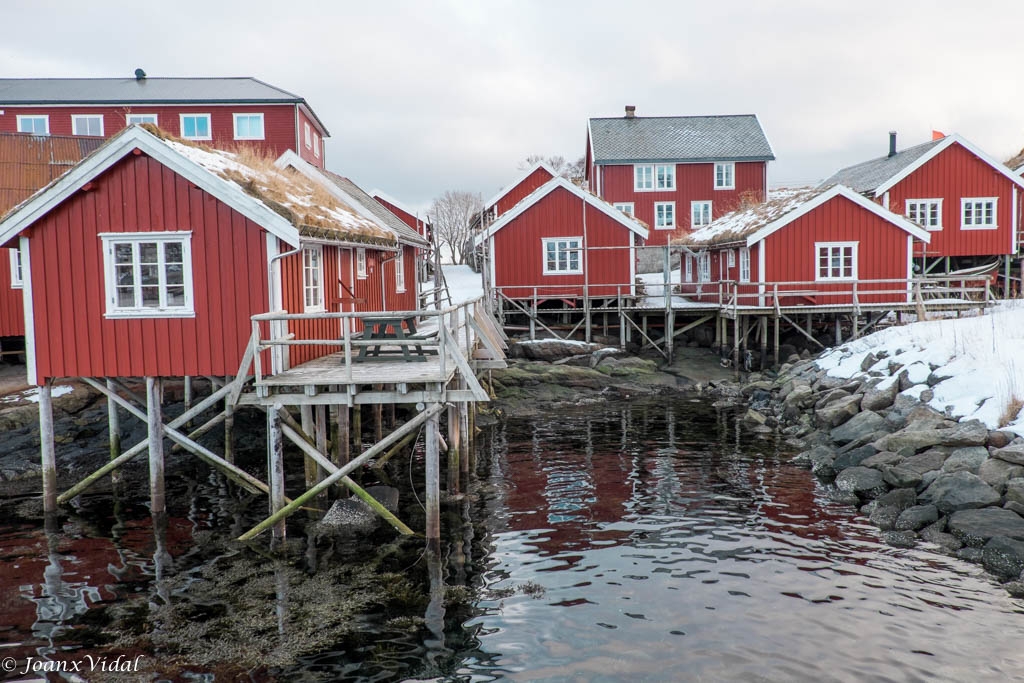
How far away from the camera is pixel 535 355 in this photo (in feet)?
92.9

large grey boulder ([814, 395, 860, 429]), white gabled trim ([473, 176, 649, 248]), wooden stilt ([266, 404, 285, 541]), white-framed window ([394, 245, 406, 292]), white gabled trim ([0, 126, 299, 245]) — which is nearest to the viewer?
wooden stilt ([266, 404, 285, 541])

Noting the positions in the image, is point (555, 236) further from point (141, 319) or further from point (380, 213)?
point (141, 319)

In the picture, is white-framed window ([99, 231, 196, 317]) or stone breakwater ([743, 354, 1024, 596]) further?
white-framed window ([99, 231, 196, 317])

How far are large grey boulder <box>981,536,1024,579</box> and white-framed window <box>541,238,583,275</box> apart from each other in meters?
21.7

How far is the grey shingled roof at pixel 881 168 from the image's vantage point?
35.3 metres

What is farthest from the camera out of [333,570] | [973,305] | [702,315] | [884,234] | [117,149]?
[702,315]

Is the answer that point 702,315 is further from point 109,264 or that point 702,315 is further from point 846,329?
point 109,264

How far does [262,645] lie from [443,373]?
14.3 ft

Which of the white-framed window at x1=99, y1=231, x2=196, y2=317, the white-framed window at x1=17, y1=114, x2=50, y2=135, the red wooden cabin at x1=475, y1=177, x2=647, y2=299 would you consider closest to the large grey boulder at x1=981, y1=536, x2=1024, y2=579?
the white-framed window at x1=99, y1=231, x2=196, y2=317

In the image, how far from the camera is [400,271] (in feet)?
80.3

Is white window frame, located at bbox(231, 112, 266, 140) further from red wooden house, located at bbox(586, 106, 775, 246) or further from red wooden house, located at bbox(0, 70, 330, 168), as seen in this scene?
red wooden house, located at bbox(586, 106, 775, 246)

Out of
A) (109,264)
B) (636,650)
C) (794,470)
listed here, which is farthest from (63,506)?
(794,470)

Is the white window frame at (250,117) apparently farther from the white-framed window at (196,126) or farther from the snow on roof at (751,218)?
the snow on roof at (751,218)

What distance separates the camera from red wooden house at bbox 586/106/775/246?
147ft
